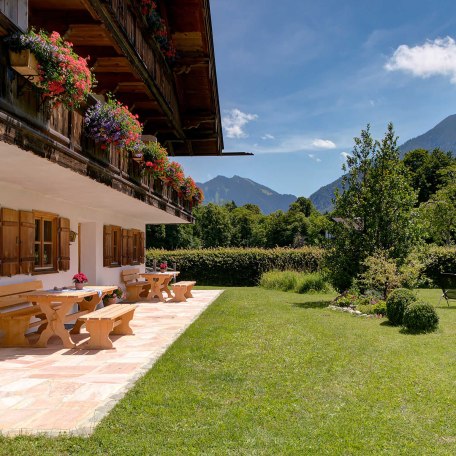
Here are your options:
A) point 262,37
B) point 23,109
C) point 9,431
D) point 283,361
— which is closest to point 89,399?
point 9,431

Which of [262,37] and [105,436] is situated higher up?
[262,37]

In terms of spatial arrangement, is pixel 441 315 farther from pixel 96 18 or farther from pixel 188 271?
pixel 188 271

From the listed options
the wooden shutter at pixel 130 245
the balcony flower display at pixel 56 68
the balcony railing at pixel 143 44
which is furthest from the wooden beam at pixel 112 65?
the wooden shutter at pixel 130 245

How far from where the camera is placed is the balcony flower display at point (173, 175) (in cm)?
1316

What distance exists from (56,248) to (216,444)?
7126mm

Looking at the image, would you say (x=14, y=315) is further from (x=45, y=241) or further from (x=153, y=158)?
(x=153, y=158)

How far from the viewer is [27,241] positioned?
8.55 m

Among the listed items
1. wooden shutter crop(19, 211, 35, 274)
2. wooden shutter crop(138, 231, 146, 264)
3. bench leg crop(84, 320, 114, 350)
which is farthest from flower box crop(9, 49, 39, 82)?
wooden shutter crop(138, 231, 146, 264)

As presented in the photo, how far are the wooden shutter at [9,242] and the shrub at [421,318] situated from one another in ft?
22.4

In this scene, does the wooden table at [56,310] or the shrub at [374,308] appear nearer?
the wooden table at [56,310]

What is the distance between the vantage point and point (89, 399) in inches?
187

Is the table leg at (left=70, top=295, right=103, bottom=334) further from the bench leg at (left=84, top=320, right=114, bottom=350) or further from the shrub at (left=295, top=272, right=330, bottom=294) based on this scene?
the shrub at (left=295, top=272, right=330, bottom=294)

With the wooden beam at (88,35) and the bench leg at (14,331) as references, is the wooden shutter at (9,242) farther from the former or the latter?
the wooden beam at (88,35)

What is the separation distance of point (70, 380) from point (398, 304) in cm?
673
